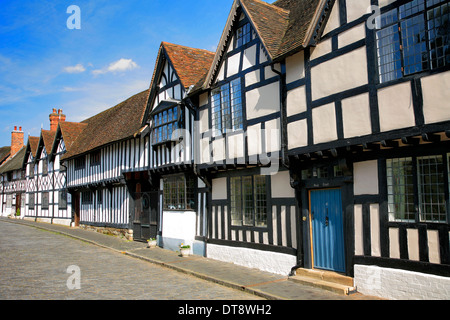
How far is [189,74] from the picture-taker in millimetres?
14680

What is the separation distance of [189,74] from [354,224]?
28.9 ft

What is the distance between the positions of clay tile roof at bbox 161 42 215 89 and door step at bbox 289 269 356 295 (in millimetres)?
7686

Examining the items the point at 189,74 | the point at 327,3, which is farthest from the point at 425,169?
the point at 189,74

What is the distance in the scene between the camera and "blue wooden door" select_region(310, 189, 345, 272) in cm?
883

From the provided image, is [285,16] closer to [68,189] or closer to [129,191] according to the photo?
[129,191]

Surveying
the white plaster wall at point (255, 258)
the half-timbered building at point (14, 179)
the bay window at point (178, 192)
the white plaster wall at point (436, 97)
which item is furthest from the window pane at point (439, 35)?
the half-timbered building at point (14, 179)

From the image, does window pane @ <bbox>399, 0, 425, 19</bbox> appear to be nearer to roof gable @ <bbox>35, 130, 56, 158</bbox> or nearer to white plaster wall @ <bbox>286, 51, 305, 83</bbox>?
white plaster wall @ <bbox>286, 51, 305, 83</bbox>

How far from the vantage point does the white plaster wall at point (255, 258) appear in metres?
10.1

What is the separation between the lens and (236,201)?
39.4 ft

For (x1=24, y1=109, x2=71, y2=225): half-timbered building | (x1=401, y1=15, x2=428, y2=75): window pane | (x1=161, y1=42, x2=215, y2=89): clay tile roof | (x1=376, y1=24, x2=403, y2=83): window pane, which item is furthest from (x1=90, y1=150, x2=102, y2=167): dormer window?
(x1=401, y1=15, x2=428, y2=75): window pane

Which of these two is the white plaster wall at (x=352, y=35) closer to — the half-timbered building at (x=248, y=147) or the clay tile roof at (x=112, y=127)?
the half-timbered building at (x=248, y=147)

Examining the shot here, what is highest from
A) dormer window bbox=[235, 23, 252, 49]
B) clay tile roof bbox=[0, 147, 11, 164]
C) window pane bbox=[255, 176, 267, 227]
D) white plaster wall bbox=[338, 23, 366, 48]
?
clay tile roof bbox=[0, 147, 11, 164]

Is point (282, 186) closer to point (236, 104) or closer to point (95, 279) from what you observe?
point (236, 104)

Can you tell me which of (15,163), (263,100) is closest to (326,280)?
(263,100)
